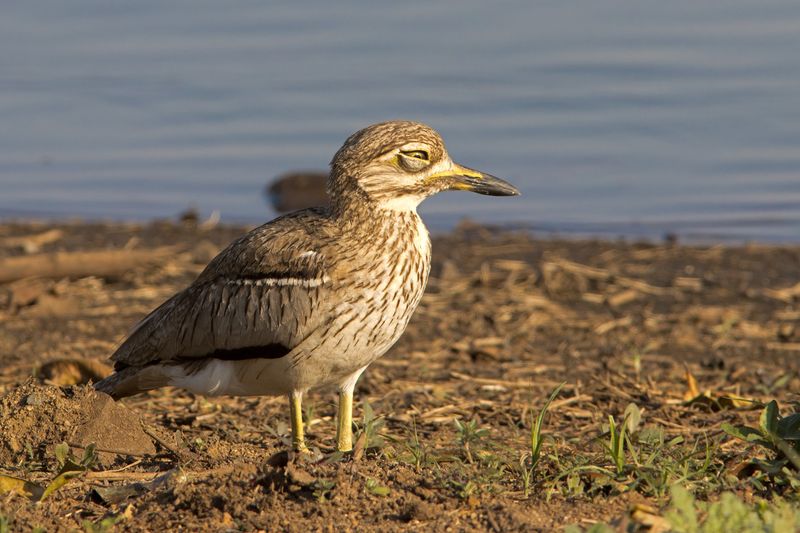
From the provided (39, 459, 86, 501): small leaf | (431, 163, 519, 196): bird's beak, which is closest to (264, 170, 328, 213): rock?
(431, 163, 519, 196): bird's beak

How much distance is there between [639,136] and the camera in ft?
49.9

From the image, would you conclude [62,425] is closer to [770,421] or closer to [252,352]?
[252,352]

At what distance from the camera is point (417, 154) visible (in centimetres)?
598

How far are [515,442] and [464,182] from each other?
1.19m

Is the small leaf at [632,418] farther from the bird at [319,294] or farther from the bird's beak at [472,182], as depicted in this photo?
the bird's beak at [472,182]

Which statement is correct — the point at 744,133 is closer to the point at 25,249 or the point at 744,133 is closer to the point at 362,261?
the point at 25,249

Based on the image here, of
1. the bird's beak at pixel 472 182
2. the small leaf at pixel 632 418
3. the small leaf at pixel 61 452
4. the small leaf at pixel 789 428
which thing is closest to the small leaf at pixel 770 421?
the small leaf at pixel 789 428

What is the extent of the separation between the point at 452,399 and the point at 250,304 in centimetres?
135

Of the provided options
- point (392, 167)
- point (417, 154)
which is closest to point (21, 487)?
point (392, 167)

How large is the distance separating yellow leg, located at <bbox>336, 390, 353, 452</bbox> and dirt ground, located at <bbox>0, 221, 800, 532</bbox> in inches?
5.6

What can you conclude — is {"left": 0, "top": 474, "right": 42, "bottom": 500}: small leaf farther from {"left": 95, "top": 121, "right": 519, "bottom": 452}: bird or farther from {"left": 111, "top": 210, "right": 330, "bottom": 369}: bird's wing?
{"left": 111, "top": 210, "right": 330, "bottom": 369}: bird's wing

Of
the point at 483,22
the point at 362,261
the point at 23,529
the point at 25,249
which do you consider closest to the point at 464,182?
the point at 362,261

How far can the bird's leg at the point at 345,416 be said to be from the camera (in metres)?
5.75

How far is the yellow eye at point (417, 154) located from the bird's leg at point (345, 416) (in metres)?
0.97
